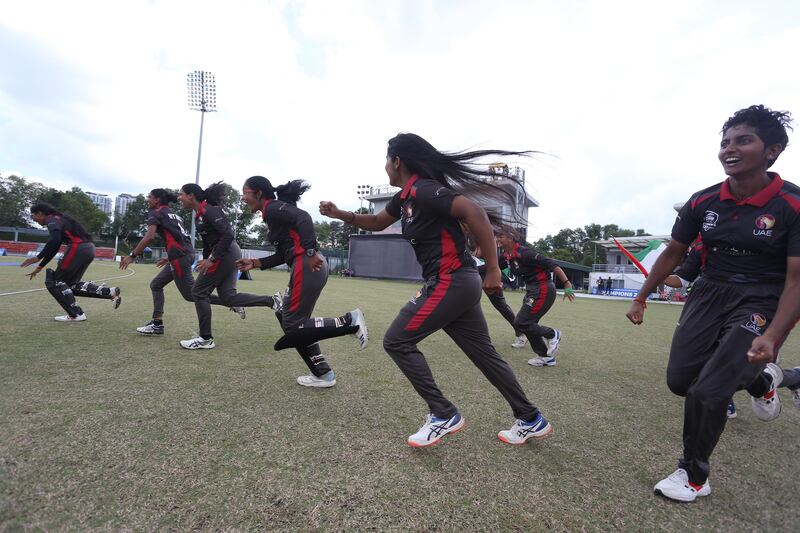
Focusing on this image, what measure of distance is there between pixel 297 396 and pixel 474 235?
217 cm

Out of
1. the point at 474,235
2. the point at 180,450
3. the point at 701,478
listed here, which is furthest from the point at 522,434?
the point at 180,450

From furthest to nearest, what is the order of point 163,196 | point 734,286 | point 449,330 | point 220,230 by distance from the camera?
point 163,196
point 220,230
point 449,330
point 734,286

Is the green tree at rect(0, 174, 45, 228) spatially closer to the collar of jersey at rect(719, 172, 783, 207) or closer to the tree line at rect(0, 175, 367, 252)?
the tree line at rect(0, 175, 367, 252)

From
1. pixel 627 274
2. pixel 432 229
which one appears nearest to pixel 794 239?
pixel 432 229

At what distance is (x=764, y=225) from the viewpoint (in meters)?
2.41

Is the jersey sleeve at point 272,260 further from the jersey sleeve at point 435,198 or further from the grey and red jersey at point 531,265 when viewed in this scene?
the grey and red jersey at point 531,265

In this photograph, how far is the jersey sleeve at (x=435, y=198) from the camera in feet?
8.86

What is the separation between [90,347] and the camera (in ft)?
16.5

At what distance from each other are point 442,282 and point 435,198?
55 centimetres

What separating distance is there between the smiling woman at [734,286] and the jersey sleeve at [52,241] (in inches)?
317

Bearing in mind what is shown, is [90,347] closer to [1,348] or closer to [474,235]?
[1,348]

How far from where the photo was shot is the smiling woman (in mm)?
2295

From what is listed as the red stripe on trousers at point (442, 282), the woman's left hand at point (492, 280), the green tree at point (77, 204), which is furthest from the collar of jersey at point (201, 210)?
the green tree at point (77, 204)

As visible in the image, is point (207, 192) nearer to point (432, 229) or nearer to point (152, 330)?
point (152, 330)
